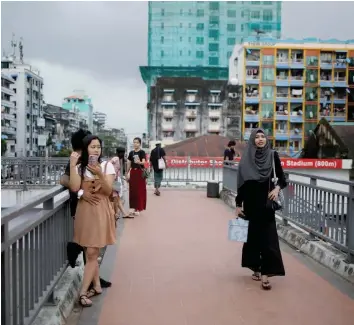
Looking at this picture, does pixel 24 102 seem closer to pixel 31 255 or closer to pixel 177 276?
pixel 177 276

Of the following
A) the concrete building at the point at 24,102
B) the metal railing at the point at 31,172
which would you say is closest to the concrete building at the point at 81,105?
the concrete building at the point at 24,102

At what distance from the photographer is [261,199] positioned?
4781 millimetres

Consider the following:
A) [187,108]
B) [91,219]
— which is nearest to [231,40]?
[187,108]

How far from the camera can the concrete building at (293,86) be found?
Answer: 63406 mm

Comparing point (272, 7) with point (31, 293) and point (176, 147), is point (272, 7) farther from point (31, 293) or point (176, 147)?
point (31, 293)

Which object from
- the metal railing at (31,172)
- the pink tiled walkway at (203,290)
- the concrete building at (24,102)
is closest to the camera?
the pink tiled walkway at (203,290)

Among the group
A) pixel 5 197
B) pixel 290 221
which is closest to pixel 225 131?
pixel 5 197

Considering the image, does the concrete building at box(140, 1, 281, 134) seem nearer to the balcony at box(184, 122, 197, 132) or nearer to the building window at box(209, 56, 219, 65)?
the building window at box(209, 56, 219, 65)

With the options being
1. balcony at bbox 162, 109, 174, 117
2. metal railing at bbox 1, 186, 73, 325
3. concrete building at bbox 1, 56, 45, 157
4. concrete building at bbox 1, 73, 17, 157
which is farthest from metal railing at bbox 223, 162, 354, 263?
concrete building at bbox 1, 56, 45, 157

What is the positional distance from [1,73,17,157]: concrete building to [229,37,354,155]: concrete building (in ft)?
104

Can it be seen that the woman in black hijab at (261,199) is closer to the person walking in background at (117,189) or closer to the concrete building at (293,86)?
the person walking in background at (117,189)

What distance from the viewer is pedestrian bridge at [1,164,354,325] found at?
303cm

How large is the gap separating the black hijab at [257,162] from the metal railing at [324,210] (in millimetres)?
896

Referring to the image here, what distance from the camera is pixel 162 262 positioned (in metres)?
5.91
